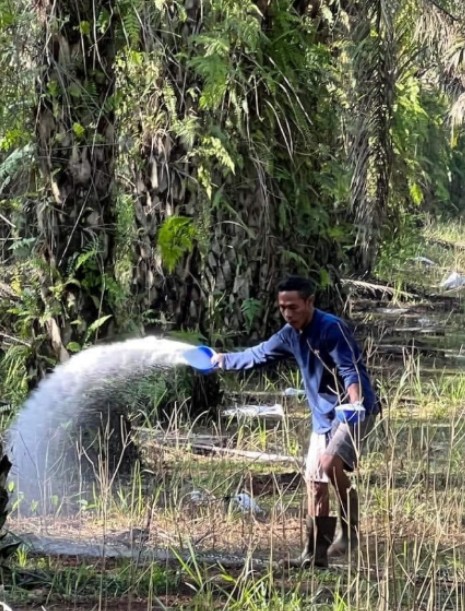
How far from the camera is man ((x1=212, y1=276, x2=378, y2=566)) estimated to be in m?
5.87

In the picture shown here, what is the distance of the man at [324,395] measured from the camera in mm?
5867

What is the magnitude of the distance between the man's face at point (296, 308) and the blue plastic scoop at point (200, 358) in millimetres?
621

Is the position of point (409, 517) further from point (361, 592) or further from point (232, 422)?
point (232, 422)

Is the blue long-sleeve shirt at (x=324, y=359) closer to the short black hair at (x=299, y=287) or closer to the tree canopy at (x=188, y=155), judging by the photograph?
the short black hair at (x=299, y=287)

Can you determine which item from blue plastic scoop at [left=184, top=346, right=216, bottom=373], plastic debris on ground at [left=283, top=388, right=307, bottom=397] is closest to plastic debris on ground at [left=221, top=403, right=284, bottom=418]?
plastic debris on ground at [left=283, top=388, right=307, bottom=397]

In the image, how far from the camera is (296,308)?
19.6ft

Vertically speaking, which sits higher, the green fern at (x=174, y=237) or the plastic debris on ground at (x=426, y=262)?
the green fern at (x=174, y=237)

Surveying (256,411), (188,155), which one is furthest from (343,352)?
(188,155)

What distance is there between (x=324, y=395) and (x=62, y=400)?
2321mm

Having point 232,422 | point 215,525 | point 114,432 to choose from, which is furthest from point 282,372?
point 215,525

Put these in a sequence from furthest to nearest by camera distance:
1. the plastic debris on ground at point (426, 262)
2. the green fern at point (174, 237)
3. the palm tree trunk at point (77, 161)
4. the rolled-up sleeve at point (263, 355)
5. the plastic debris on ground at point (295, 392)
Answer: the plastic debris on ground at point (426, 262) → the plastic debris on ground at point (295, 392) → the green fern at point (174, 237) → the palm tree trunk at point (77, 161) → the rolled-up sleeve at point (263, 355)

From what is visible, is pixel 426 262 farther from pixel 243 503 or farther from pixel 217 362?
pixel 217 362

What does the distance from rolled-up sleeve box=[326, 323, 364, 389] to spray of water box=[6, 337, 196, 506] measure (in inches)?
47.7

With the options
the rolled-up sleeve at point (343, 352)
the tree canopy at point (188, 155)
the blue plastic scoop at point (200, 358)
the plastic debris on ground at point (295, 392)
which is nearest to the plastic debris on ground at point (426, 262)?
the tree canopy at point (188, 155)
